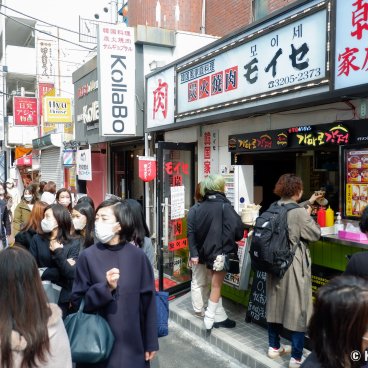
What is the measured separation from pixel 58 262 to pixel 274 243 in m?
2.17

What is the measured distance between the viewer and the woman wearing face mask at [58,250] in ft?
11.8

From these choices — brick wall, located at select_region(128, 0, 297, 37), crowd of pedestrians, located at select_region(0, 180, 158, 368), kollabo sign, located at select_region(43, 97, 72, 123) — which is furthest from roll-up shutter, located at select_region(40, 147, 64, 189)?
crowd of pedestrians, located at select_region(0, 180, 158, 368)

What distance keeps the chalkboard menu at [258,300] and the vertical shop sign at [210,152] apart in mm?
2426

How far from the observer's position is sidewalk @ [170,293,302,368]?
14.2 feet

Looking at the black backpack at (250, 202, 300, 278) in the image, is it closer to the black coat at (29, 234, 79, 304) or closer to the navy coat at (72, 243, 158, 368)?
the navy coat at (72, 243, 158, 368)

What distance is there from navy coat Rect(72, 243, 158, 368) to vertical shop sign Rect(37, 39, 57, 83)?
687 inches

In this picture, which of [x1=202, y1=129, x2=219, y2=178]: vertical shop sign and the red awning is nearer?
[x1=202, y1=129, x2=219, y2=178]: vertical shop sign

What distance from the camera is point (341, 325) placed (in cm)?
149

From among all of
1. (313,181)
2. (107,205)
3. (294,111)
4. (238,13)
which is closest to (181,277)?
(313,181)

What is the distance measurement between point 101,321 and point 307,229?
7.58 feet

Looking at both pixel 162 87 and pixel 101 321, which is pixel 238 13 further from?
pixel 101 321

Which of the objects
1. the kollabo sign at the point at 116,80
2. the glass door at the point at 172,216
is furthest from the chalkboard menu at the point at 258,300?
the kollabo sign at the point at 116,80

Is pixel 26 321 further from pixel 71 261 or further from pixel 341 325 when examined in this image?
pixel 71 261

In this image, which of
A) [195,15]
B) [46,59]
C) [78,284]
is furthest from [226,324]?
[46,59]
